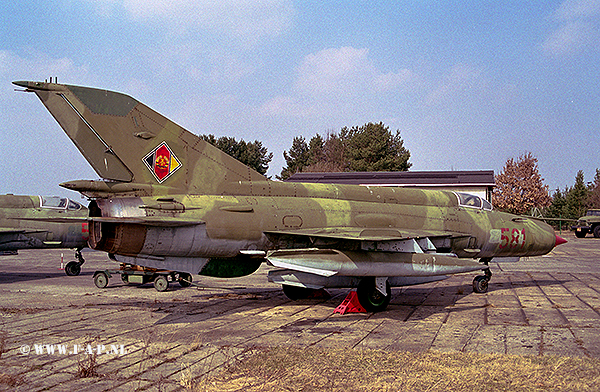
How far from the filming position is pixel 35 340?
27.2 ft

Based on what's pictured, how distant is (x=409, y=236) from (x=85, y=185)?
6.73 m

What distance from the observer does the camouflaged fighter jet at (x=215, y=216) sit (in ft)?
31.3

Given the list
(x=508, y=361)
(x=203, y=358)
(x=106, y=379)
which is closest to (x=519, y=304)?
(x=508, y=361)

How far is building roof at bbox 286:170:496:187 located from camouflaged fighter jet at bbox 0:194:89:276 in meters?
27.2

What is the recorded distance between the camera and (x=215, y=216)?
1011 centimetres

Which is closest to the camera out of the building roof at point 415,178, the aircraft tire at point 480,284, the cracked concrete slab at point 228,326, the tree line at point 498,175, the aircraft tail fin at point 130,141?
the cracked concrete slab at point 228,326

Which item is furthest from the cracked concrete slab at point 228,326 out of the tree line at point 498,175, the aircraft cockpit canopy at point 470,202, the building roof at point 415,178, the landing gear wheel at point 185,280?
the tree line at point 498,175

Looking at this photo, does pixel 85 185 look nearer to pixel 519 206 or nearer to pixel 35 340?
pixel 35 340

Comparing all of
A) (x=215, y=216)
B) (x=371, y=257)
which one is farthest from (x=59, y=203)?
(x=371, y=257)

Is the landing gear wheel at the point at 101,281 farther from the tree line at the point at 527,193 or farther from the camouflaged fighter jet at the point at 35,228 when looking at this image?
the tree line at the point at 527,193

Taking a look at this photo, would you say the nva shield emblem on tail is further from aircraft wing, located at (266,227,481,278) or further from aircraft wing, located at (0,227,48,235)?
aircraft wing, located at (0,227,48,235)

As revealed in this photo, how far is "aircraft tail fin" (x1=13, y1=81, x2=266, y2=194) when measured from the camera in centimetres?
948

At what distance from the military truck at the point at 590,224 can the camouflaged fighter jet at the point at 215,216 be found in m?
39.1

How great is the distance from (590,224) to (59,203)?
4430cm
